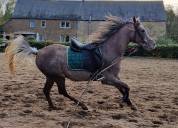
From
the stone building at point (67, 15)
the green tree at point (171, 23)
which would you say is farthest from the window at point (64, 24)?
the green tree at point (171, 23)

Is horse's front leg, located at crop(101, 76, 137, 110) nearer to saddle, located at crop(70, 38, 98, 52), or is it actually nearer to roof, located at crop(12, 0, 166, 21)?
saddle, located at crop(70, 38, 98, 52)

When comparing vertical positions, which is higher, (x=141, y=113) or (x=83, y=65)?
(x=83, y=65)

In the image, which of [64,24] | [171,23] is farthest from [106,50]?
[171,23]

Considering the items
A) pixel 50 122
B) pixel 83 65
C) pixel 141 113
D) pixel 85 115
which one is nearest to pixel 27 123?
pixel 50 122

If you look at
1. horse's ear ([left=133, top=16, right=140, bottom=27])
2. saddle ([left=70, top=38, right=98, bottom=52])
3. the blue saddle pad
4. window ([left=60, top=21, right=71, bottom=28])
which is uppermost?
horse's ear ([left=133, top=16, right=140, bottom=27])

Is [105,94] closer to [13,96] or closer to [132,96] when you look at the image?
[132,96]

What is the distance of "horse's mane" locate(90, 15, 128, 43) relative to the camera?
8344 millimetres

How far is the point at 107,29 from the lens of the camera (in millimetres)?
8391

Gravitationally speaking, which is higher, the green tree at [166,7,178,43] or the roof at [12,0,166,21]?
the roof at [12,0,166,21]

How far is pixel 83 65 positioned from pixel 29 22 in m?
59.1

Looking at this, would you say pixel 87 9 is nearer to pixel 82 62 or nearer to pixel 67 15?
pixel 67 15

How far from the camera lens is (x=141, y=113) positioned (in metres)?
8.06

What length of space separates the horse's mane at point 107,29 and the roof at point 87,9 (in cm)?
5537

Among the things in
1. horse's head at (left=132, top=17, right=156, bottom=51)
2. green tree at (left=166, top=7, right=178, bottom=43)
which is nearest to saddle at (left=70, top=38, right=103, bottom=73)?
horse's head at (left=132, top=17, right=156, bottom=51)
